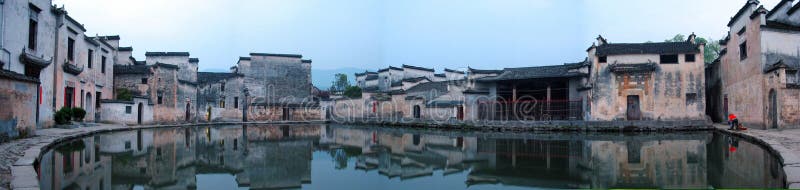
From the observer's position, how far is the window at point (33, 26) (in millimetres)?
15728

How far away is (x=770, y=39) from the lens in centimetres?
1755

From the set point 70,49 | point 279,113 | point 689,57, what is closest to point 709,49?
point 689,57

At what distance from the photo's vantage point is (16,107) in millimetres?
11320

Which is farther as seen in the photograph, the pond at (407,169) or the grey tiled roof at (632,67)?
the grey tiled roof at (632,67)

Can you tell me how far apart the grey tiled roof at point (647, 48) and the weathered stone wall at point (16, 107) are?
22.8 m

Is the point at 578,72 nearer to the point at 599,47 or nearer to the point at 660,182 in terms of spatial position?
the point at 599,47

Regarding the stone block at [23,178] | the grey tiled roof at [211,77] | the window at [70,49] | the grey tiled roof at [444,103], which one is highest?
the window at [70,49]

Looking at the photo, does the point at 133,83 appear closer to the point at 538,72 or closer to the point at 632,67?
the point at 538,72

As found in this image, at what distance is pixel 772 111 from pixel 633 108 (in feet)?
20.9

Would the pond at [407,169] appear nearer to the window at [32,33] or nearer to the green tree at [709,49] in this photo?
the window at [32,33]

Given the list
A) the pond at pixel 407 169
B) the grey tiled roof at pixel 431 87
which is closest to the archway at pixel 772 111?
the pond at pixel 407 169

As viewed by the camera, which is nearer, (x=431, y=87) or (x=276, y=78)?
(x=431, y=87)

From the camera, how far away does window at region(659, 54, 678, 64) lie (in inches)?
896

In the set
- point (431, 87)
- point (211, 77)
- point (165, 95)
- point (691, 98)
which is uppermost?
point (211, 77)
